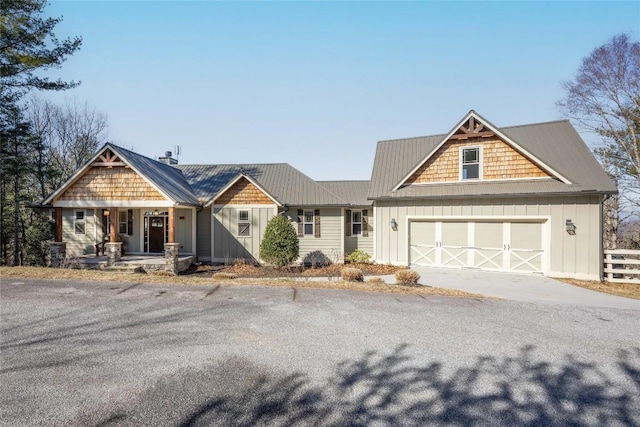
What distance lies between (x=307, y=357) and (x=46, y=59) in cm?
1633

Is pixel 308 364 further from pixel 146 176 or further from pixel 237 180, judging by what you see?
pixel 237 180

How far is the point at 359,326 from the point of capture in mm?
5969

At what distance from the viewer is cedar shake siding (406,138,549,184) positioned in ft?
44.7

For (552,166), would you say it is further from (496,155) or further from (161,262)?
(161,262)

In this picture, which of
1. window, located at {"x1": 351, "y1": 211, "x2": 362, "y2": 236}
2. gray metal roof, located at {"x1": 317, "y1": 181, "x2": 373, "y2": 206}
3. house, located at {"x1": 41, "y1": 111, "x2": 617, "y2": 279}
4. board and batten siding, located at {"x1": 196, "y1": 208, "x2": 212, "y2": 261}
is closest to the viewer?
house, located at {"x1": 41, "y1": 111, "x2": 617, "y2": 279}

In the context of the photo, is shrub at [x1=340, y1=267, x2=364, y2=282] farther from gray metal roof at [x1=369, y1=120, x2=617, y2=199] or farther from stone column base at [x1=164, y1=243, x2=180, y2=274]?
stone column base at [x1=164, y1=243, x2=180, y2=274]

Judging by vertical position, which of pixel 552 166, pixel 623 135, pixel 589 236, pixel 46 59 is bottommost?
pixel 589 236

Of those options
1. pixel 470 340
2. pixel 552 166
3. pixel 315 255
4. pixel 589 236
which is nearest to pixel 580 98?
pixel 552 166

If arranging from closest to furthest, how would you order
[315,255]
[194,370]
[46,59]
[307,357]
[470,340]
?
1. [194,370]
2. [307,357]
3. [470,340]
4. [46,59]
5. [315,255]

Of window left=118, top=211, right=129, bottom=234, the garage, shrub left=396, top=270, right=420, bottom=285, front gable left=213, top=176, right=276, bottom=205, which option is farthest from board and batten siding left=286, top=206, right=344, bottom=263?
window left=118, top=211, right=129, bottom=234

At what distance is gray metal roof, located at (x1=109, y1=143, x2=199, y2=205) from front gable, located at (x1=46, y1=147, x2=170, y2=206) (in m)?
0.22

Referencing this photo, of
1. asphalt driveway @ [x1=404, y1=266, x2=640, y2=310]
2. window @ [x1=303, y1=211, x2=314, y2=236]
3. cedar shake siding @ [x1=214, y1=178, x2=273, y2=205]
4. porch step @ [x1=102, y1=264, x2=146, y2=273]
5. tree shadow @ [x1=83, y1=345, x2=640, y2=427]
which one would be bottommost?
asphalt driveway @ [x1=404, y1=266, x2=640, y2=310]

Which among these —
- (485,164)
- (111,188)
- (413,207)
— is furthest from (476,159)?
(111,188)

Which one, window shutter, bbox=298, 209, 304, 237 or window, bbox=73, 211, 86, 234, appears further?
window shutter, bbox=298, 209, 304, 237
